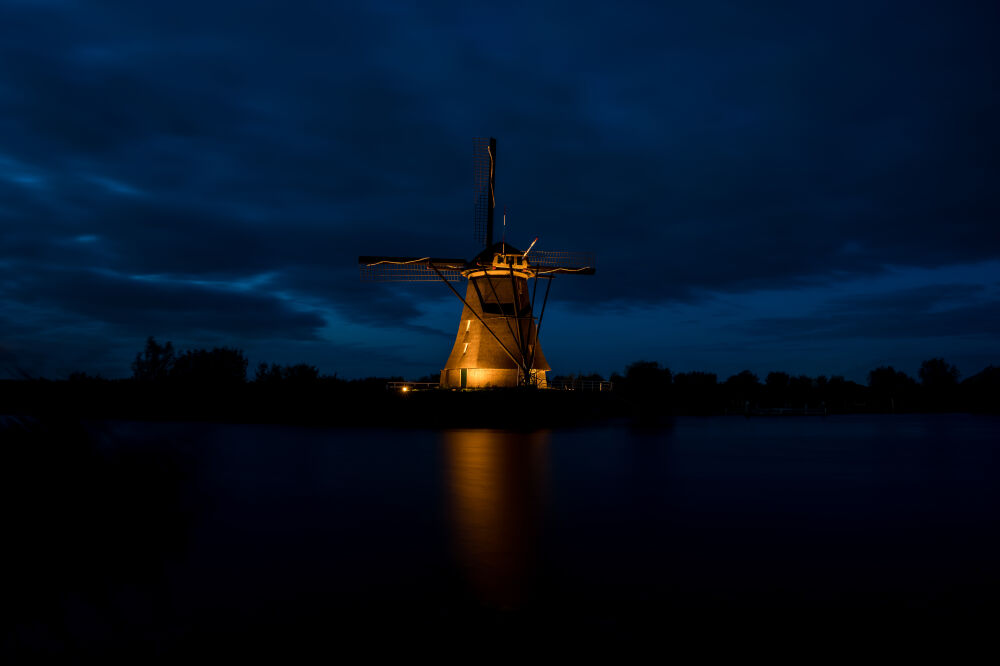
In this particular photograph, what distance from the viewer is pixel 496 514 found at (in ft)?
38.1

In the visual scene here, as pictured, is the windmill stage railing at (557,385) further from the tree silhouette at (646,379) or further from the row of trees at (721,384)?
the tree silhouette at (646,379)

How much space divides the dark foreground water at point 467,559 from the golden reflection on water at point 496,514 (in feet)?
0.20

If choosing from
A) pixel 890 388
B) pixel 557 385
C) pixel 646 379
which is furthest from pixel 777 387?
pixel 557 385

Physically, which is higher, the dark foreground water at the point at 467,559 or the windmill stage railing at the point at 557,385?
the windmill stage railing at the point at 557,385

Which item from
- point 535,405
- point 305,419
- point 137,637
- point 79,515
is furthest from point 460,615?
point 305,419

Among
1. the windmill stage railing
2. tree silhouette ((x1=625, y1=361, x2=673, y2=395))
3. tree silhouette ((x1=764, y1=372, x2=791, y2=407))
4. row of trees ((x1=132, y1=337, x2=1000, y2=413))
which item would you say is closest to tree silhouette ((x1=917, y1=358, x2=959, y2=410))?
row of trees ((x1=132, y1=337, x2=1000, y2=413))

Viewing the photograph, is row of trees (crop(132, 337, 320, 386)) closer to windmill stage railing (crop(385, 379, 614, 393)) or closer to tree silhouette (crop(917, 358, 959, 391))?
windmill stage railing (crop(385, 379, 614, 393))

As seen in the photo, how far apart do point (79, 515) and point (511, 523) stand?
6.72 meters

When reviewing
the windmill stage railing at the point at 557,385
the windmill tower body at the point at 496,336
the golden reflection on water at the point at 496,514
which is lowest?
the golden reflection on water at the point at 496,514

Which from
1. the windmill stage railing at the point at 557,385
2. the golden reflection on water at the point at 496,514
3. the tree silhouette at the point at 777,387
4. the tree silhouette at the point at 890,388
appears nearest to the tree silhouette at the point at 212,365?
the windmill stage railing at the point at 557,385

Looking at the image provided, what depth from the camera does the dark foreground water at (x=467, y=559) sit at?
→ 5.49m

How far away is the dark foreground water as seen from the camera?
18.0 ft

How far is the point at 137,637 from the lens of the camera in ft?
17.3

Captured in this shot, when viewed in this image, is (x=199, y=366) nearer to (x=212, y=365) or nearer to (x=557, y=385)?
(x=212, y=365)
